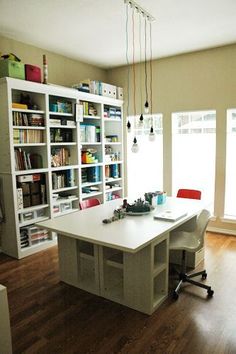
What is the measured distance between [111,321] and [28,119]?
280 centimetres

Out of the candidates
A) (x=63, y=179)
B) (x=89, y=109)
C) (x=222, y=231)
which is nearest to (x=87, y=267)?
(x=63, y=179)

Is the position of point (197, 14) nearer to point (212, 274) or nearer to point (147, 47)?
point (147, 47)

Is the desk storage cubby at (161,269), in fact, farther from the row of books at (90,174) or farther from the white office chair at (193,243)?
the row of books at (90,174)

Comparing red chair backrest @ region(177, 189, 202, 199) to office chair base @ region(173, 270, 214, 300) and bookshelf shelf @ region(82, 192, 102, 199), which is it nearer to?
office chair base @ region(173, 270, 214, 300)

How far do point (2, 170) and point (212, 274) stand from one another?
9.83ft

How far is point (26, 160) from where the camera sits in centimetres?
376

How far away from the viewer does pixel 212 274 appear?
10.3 feet

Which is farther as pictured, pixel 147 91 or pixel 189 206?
pixel 147 91

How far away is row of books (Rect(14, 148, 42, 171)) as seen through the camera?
3645mm

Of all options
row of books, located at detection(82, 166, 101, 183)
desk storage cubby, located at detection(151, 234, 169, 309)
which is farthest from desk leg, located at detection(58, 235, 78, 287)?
row of books, located at detection(82, 166, 101, 183)

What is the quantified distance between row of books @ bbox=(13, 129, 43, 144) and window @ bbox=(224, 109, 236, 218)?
2.99 meters

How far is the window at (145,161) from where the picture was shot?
5.16 metres

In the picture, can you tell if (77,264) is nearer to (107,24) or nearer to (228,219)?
(228,219)

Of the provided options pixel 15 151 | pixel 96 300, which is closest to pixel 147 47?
pixel 15 151
